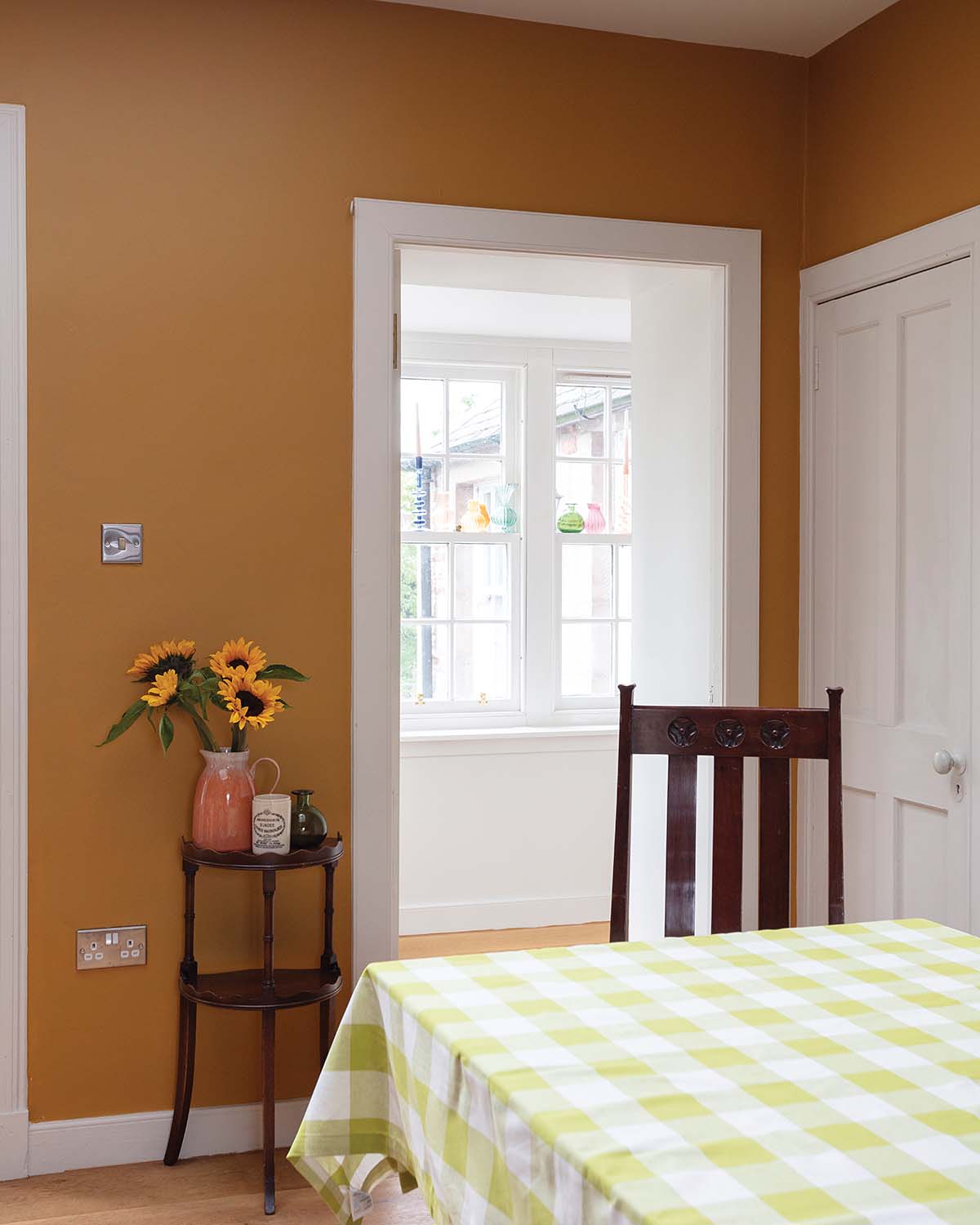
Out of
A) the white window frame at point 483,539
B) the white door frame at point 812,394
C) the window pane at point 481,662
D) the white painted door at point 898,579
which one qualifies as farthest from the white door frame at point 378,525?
the window pane at point 481,662

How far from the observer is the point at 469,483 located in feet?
16.7

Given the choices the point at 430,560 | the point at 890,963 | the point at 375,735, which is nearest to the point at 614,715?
the point at 430,560

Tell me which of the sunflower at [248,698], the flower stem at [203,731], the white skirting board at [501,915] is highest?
the sunflower at [248,698]

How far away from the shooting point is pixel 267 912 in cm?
262

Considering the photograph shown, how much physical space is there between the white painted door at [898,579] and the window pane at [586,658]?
2.01m

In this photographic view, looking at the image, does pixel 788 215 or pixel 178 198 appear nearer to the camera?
pixel 178 198

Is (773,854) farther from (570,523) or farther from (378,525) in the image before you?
(570,523)

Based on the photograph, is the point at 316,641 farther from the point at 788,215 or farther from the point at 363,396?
the point at 788,215

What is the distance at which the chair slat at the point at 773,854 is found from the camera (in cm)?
213

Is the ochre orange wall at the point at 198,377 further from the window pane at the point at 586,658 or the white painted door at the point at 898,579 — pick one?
the window pane at the point at 586,658

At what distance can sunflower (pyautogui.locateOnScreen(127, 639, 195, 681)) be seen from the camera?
2682mm

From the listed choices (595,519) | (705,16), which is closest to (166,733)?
(705,16)

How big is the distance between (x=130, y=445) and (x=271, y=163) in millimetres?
745

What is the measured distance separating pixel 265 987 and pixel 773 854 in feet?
3.88
